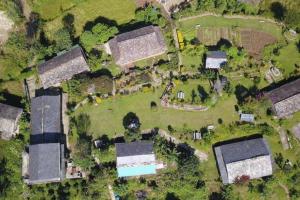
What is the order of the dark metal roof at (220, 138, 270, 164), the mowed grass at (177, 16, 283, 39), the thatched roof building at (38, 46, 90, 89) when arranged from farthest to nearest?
the mowed grass at (177, 16, 283, 39) < the thatched roof building at (38, 46, 90, 89) < the dark metal roof at (220, 138, 270, 164)

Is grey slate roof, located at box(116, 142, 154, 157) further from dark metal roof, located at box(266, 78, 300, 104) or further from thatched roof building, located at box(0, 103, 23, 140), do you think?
dark metal roof, located at box(266, 78, 300, 104)

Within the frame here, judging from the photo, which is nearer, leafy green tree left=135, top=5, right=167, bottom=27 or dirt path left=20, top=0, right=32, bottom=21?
leafy green tree left=135, top=5, right=167, bottom=27

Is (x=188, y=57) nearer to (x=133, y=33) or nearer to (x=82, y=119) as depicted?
(x=133, y=33)

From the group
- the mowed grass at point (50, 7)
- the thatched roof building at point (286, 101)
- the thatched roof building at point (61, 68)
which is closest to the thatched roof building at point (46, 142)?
the thatched roof building at point (61, 68)

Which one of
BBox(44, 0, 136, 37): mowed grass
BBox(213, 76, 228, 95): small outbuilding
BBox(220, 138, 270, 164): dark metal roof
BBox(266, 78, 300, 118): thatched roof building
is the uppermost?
BBox(44, 0, 136, 37): mowed grass

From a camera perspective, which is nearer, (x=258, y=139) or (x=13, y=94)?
(x=258, y=139)

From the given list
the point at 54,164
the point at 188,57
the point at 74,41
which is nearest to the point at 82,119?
the point at 54,164

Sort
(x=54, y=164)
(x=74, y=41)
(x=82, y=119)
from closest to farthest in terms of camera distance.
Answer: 1. (x=54, y=164)
2. (x=82, y=119)
3. (x=74, y=41)

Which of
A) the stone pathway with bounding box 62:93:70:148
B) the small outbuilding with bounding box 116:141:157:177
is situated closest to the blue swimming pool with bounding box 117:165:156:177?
the small outbuilding with bounding box 116:141:157:177
